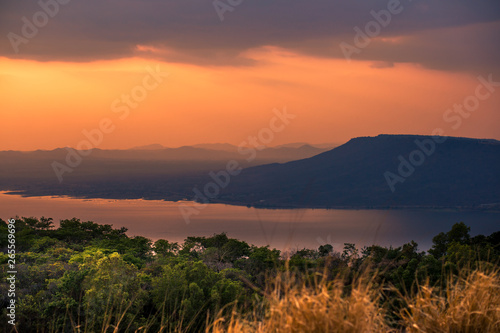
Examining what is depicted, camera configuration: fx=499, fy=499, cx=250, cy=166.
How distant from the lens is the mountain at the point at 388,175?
87.7m

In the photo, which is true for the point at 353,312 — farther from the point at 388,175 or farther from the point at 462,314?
the point at 388,175

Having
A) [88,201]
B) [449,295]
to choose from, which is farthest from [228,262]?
[88,201]

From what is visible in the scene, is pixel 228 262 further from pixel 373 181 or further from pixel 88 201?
pixel 373 181

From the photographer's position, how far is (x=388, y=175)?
111 metres

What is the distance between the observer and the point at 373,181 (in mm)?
104375

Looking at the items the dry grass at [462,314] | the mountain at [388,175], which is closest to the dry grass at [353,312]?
the dry grass at [462,314]

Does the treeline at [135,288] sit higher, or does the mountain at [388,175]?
the mountain at [388,175]

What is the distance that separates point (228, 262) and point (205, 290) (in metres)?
7.84

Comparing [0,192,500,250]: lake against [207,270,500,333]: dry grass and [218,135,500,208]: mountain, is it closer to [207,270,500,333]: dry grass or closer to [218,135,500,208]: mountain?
[218,135,500,208]: mountain

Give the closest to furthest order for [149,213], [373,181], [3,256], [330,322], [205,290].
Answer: [330,322], [205,290], [3,256], [149,213], [373,181]

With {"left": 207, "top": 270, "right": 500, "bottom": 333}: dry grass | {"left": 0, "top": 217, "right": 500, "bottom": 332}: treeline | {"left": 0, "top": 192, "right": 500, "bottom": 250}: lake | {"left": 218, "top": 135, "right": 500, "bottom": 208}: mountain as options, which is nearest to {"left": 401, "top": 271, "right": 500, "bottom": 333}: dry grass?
{"left": 207, "top": 270, "right": 500, "bottom": 333}: dry grass

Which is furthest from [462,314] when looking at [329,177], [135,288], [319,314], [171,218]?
[329,177]

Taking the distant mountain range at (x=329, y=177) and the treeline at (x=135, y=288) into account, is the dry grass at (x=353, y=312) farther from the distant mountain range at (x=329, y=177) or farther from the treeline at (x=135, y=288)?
the distant mountain range at (x=329, y=177)

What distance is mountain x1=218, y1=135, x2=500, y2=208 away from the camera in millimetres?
87688
